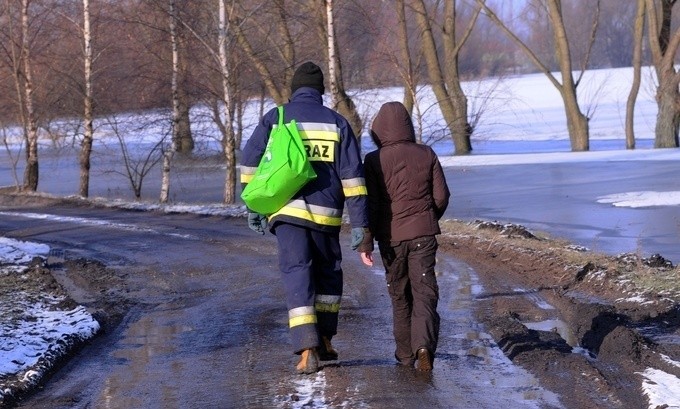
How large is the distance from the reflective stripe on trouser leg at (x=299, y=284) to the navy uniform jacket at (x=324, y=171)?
0.10m

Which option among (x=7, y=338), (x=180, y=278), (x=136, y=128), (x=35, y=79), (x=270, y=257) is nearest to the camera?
(x=7, y=338)

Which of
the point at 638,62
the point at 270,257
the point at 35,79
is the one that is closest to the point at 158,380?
the point at 270,257

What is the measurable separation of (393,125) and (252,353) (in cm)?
201

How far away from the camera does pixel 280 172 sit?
6586mm

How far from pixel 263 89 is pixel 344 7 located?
174 inches

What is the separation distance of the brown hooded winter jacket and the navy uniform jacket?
0.27 meters

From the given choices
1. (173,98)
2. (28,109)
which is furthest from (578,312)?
(28,109)

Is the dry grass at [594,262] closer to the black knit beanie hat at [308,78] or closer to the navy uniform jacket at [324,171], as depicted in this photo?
the navy uniform jacket at [324,171]

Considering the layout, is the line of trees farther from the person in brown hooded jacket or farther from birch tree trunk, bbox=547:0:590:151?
the person in brown hooded jacket

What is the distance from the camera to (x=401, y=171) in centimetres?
698

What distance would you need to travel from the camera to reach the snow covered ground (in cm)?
766

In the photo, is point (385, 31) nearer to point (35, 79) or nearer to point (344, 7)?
point (344, 7)

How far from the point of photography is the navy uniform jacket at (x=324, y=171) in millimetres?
6773

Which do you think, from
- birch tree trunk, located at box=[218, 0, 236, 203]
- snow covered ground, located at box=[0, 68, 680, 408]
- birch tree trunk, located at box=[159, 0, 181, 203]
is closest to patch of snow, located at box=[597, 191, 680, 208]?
snow covered ground, located at box=[0, 68, 680, 408]
